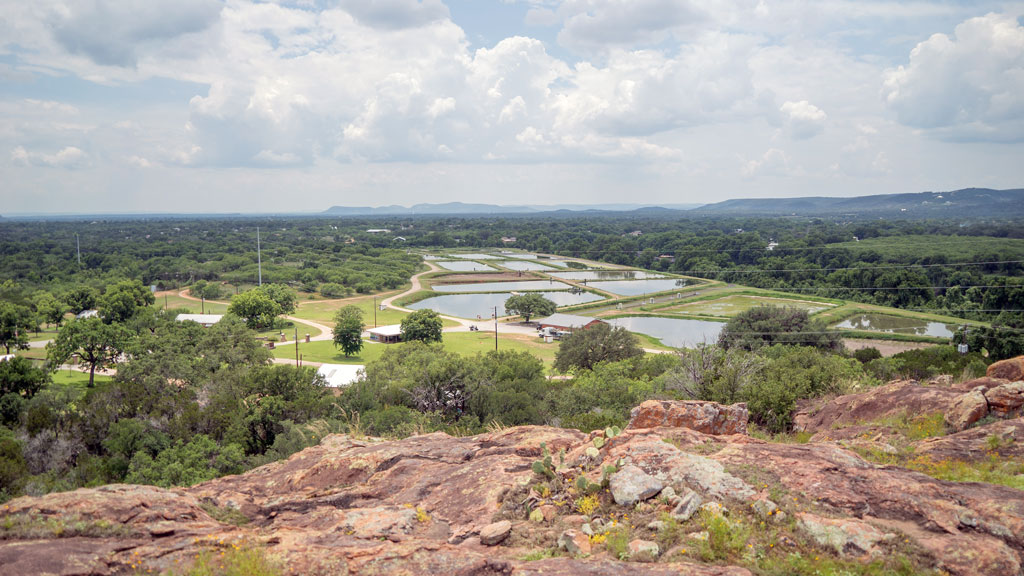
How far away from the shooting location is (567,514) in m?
7.55

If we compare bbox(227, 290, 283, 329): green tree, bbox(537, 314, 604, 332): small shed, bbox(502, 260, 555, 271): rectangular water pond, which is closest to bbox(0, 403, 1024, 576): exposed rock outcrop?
bbox(537, 314, 604, 332): small shed

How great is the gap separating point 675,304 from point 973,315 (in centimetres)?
3089

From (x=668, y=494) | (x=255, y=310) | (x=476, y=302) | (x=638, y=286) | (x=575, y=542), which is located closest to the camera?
(x=575, y=542)

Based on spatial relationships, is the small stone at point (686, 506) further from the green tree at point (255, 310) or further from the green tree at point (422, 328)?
the green tree at point (255, 310)

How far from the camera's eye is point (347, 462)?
31.9 ft

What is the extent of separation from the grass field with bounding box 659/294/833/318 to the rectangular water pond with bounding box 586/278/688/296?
10774mm

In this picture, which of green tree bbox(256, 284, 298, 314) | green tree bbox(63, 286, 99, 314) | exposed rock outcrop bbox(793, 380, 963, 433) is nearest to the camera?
exposed rock outcrop bbox(793, 380, 963, 433)

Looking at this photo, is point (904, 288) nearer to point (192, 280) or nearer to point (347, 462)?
point (347, 462)

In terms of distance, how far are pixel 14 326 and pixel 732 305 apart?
73.7m

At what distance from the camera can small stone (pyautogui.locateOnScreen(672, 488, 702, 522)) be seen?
23.0 ft

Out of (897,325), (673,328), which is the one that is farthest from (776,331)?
(897,325)

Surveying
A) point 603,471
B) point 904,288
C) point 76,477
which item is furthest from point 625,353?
point 904,288

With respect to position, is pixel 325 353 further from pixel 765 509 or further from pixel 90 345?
pixel 765 509

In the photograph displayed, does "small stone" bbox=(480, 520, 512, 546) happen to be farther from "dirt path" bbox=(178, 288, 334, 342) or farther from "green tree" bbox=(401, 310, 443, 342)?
"dirt path" bbox=(178, 288, 334, 342)
